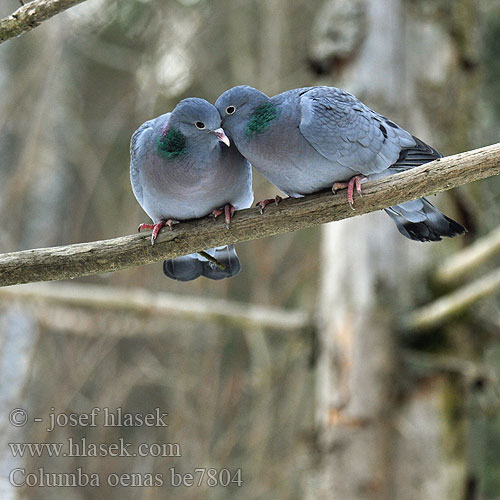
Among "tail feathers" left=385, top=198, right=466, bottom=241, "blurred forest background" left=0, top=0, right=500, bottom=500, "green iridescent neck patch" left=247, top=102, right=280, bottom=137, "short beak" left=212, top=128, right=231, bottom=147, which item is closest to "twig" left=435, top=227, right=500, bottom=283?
"blurred forest background" left=0, top=0, right=500, bottom=500

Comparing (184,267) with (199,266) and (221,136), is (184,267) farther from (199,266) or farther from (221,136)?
(221,136)

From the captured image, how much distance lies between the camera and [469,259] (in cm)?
428

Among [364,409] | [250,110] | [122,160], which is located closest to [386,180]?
[250,110]

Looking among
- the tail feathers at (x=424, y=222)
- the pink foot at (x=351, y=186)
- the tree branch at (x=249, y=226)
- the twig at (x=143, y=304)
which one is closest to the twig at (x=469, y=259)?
the twig at (x=143, y=304)

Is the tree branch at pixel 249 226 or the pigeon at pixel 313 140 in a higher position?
the pigeon at pixel 313 140

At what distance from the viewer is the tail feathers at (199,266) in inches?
113

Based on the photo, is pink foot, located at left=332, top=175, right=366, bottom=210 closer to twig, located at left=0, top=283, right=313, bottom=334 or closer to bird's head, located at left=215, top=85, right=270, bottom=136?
bird's head, located at left=215, top=85, right=270, bottom=136

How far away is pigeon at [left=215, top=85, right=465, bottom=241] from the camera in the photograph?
2504 millimetres

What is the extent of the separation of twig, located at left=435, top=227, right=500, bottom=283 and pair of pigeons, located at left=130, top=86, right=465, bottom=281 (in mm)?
1475

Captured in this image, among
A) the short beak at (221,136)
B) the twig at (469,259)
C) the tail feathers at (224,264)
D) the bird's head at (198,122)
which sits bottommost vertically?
the tail feathers at (224,264)

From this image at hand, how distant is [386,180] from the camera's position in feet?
7.59

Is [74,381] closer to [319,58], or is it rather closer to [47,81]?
[47,81]

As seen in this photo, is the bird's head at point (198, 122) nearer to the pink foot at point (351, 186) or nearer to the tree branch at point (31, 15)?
the pink foot at point (351, 186)

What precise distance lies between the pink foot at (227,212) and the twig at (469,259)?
1.98 m
